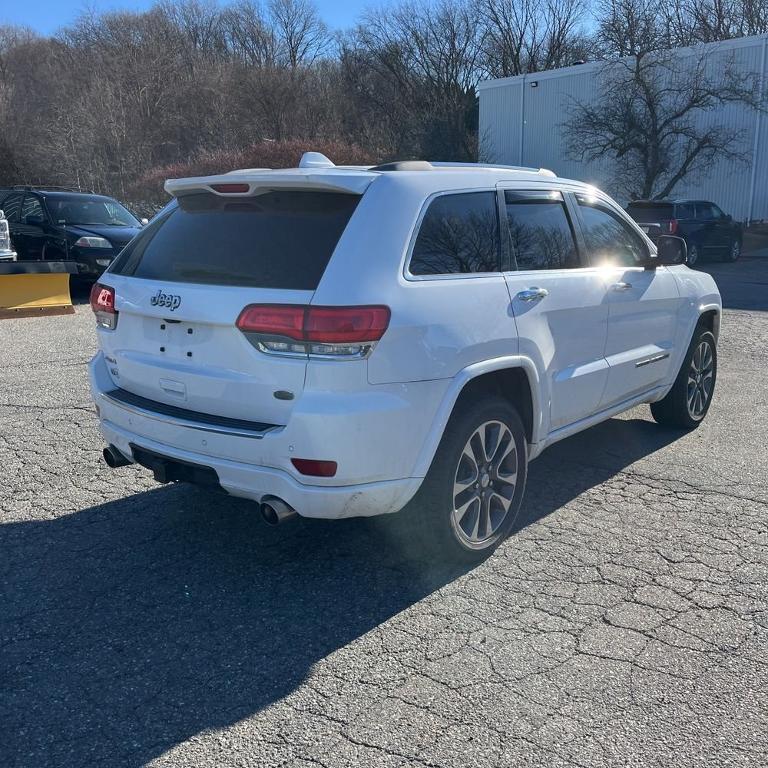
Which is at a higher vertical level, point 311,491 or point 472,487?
point 311,491

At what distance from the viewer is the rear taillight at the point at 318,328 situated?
10.6ft

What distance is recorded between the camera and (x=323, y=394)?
3.26 meters

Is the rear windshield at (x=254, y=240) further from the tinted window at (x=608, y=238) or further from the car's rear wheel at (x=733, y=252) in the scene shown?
the car's rear wheel at (x=733, y=252)

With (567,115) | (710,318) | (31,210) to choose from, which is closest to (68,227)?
(31,210)

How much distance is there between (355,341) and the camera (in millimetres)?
A: 3254

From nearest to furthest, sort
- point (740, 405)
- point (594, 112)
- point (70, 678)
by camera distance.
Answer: point (70, 678)
point (740, 405)
point (594, 112)

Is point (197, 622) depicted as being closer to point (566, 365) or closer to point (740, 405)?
point (566, 365)

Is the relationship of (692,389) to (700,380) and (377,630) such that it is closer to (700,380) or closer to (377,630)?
(700,380)

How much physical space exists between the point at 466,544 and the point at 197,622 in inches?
50.8

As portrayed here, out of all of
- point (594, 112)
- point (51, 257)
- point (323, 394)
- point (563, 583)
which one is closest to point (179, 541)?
point (323, 394)

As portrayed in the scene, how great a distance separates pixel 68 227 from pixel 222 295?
444 inches

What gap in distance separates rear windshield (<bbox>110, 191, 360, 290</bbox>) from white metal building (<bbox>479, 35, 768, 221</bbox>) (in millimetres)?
27818

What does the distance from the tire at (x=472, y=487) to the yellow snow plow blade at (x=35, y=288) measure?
8.89 meters

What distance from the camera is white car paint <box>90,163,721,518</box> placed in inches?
129
